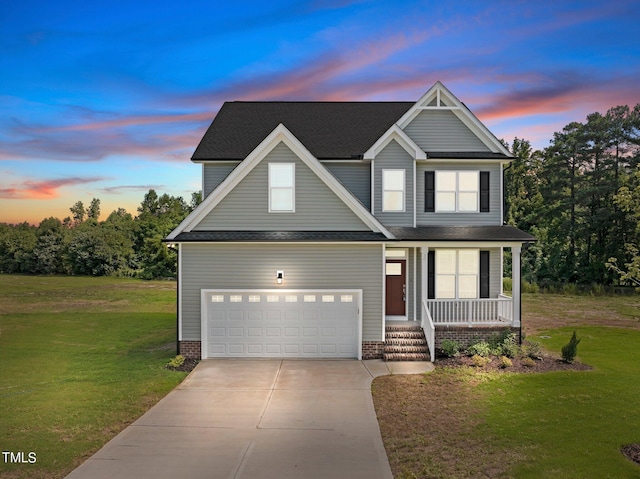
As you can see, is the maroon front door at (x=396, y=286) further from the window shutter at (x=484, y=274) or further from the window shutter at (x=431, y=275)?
the window shutter at (x=484, y=274)

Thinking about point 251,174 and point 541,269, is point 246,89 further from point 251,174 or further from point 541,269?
point 541,269

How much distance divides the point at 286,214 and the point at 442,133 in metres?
7.34

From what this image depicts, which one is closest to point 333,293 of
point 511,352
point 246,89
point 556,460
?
point 511,352

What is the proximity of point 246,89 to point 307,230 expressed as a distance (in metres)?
14.0

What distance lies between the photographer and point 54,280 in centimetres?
5312

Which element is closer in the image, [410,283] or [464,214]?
[410,283]

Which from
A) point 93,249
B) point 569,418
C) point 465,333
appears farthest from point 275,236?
point 93,249

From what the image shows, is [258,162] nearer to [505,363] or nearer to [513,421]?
[505,363]

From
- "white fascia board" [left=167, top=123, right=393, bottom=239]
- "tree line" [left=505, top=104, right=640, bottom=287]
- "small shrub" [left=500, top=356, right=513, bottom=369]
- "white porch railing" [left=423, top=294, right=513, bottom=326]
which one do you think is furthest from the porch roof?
"tree line" [left=505, top=104, right=640, bottom=287]

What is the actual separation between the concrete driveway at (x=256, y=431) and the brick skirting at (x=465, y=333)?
220cm

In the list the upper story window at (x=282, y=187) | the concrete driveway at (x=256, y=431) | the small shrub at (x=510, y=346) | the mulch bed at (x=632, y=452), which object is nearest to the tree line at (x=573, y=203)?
the small shrub at (x=510, y=346)

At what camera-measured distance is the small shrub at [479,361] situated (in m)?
14.3

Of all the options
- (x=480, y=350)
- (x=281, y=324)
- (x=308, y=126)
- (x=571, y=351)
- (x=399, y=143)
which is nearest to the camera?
(x=571, y=351)

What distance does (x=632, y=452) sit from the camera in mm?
8250
